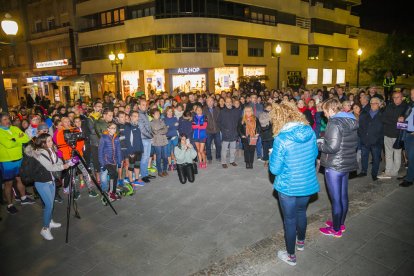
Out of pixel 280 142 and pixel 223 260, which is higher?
pixel 280 142

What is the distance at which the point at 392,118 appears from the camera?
22.4 ft

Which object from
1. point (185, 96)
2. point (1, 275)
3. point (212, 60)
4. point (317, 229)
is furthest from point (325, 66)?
point (1, 275)

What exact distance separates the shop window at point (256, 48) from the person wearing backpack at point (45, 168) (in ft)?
94.8

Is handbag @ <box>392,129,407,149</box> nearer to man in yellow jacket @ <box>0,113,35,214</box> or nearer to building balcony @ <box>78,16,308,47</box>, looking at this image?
man in yellow jacket @ <box>0,113,35,214</box>

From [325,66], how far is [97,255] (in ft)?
139

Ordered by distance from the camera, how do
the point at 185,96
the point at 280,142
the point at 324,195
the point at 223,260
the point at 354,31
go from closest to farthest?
the point at 280,142
the point at 223,260
the point at 324,195
the point at 185,96
the point at 354,31

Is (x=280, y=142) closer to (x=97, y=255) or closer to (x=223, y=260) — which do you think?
(x=223, y=260)

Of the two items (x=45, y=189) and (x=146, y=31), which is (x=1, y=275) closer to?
(x=45, y=189)

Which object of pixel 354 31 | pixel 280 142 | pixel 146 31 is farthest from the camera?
pixel 354 31

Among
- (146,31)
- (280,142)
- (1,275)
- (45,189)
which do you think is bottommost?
(1,275)

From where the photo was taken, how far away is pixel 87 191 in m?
7.36

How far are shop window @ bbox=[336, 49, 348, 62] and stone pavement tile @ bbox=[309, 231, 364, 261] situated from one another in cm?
4381

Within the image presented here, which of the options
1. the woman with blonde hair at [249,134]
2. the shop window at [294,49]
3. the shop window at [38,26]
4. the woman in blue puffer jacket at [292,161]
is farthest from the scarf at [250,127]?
the shop window at [38,26]

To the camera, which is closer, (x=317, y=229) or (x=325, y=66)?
(x=317, y=229)
